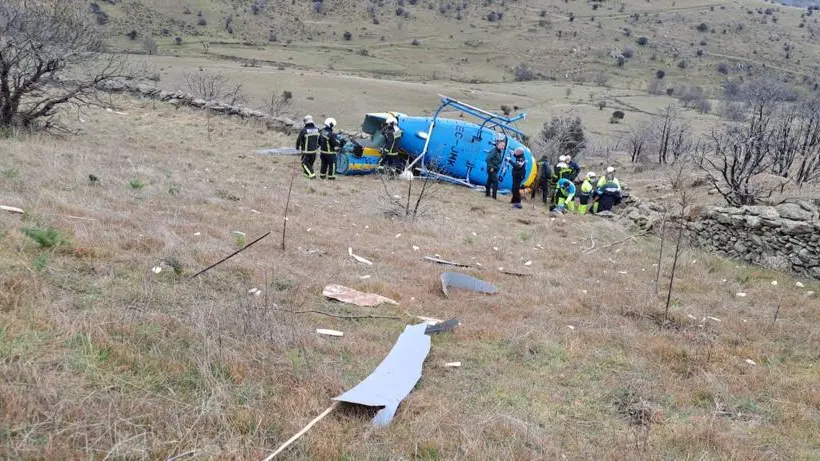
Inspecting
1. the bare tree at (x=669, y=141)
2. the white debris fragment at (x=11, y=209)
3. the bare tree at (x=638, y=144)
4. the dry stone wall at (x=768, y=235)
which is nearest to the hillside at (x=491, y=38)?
the bare tree at (x=638, y=144)

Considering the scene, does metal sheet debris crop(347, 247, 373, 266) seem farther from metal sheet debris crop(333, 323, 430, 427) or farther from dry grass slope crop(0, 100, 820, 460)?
metal sheet debris crop(333, 323, 430, 427)

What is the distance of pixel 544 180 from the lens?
15328mm

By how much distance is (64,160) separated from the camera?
30.4ft

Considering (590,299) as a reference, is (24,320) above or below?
above

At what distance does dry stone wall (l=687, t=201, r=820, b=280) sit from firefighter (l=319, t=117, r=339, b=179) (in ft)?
25.3

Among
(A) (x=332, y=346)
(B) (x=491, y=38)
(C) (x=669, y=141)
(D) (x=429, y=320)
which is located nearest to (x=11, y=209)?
(A) (x=332, y=346)

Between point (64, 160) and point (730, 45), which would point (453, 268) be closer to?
point (64, 160)

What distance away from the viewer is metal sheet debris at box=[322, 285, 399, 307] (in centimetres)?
536

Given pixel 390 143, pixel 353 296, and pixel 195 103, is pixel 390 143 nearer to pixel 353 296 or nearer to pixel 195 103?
pixel 195 103

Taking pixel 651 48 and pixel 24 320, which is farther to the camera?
pixel 651 48

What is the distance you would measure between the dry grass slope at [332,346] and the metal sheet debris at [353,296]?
12 cm

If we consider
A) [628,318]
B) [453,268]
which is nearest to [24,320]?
[453,268]

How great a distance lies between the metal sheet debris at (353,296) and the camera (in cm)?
536

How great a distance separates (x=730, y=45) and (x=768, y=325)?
68.0m
